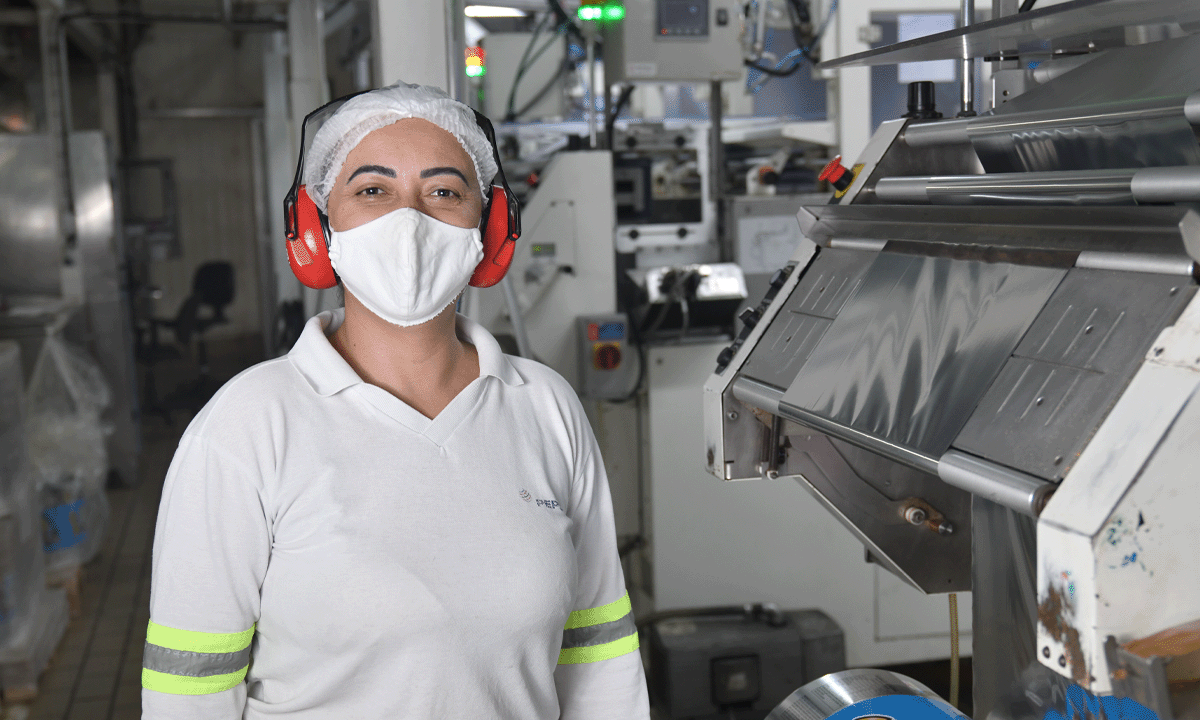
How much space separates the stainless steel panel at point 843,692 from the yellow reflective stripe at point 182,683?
0.87 m

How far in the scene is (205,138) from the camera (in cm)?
892

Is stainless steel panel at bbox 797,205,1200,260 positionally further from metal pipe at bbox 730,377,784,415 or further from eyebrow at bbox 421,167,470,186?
eyebrow at bbox 421,167,470,186

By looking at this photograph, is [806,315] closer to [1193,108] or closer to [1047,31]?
[1047,31]

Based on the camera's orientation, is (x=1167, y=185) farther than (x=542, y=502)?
No

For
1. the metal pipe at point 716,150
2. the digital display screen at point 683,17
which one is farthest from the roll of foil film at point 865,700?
the digital display screen at point 683,17

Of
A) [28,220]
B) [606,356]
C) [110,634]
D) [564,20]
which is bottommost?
[110,634]

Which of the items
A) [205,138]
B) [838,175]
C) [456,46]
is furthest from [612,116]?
[205,138]

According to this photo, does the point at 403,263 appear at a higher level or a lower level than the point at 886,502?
higher

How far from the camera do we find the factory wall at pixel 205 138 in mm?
8703

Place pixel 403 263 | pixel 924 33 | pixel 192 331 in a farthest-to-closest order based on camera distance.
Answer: pixel 192 331 → pixel 924 33 → pixel 403 263

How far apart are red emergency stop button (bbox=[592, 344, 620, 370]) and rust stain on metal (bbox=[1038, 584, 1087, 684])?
2074mm

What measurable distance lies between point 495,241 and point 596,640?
0.52 m

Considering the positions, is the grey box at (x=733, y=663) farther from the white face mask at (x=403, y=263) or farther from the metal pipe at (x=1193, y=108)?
the metal pipe at (x=1193, y=108)

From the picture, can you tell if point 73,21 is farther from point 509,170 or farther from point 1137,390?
point 1137,390
